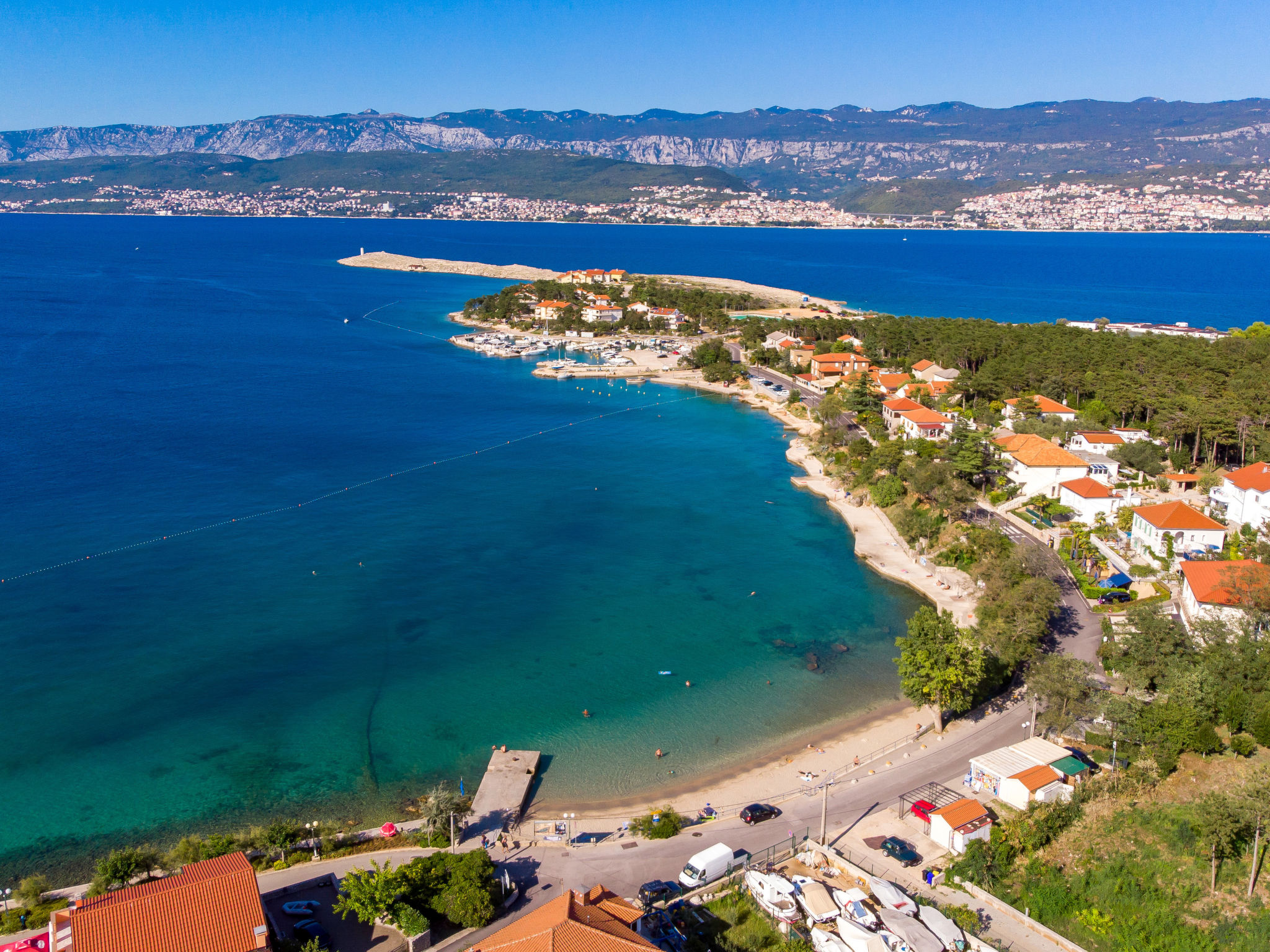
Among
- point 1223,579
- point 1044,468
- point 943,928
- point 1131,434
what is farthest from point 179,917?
point 1131,434

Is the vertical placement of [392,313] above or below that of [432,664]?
above

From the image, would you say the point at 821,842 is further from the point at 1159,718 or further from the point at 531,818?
the point at 1159,718

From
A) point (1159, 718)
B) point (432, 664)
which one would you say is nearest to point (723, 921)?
point (1159, 718)

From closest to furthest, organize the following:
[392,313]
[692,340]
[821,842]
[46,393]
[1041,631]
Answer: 1. [821,842]
2. [1041,631]
3. [46,393]
4. [692,340]
5. [392,313]

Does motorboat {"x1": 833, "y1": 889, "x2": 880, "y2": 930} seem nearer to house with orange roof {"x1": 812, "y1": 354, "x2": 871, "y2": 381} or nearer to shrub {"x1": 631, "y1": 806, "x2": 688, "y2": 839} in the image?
shrub {"x1": 631, "y1": 806, "x2": 688, "y2": 839}

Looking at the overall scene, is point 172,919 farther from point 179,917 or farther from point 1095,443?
point 1095,443

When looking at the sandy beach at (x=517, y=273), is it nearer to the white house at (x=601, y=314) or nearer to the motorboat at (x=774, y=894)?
the white house at (x=601, y=314)
